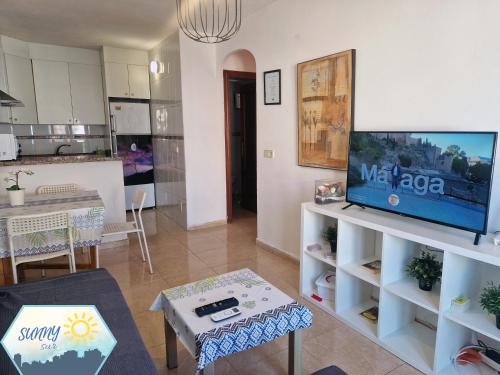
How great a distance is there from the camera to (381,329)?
6.95 feet

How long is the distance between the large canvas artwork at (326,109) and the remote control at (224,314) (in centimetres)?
159

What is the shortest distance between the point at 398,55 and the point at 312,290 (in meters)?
1.83

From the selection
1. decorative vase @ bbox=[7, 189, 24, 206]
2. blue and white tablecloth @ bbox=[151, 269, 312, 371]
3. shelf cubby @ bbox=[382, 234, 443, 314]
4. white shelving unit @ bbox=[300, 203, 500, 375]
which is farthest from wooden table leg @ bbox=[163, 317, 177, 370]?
decorative vase @ bbox=[7, 189, 24, 206]

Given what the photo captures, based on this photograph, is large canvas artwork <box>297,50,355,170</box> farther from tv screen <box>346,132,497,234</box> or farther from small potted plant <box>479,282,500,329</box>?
small potted plant <box>479,282,500,329</box>

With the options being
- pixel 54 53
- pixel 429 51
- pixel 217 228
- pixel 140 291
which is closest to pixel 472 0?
pixel 429 51

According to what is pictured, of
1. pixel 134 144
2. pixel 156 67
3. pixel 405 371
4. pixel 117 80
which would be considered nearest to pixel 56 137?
pixel 134 144

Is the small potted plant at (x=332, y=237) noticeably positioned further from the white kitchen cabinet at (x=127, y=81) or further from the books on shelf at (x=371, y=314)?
the white kitchen cabinet at (x=127, y=81)

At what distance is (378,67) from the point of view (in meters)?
2.40

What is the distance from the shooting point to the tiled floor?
197 centimetres

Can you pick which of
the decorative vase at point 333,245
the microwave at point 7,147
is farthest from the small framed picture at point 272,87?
the microwave at point 7,147

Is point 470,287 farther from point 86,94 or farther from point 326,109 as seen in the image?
point 86,94

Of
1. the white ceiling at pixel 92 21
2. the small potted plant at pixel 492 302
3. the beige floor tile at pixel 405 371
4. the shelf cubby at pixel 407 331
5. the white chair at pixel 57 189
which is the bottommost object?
the beige floor tile at pixel 405 371

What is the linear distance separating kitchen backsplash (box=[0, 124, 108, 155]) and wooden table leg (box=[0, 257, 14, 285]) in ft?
10.7

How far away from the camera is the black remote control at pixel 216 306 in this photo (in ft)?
5.17
